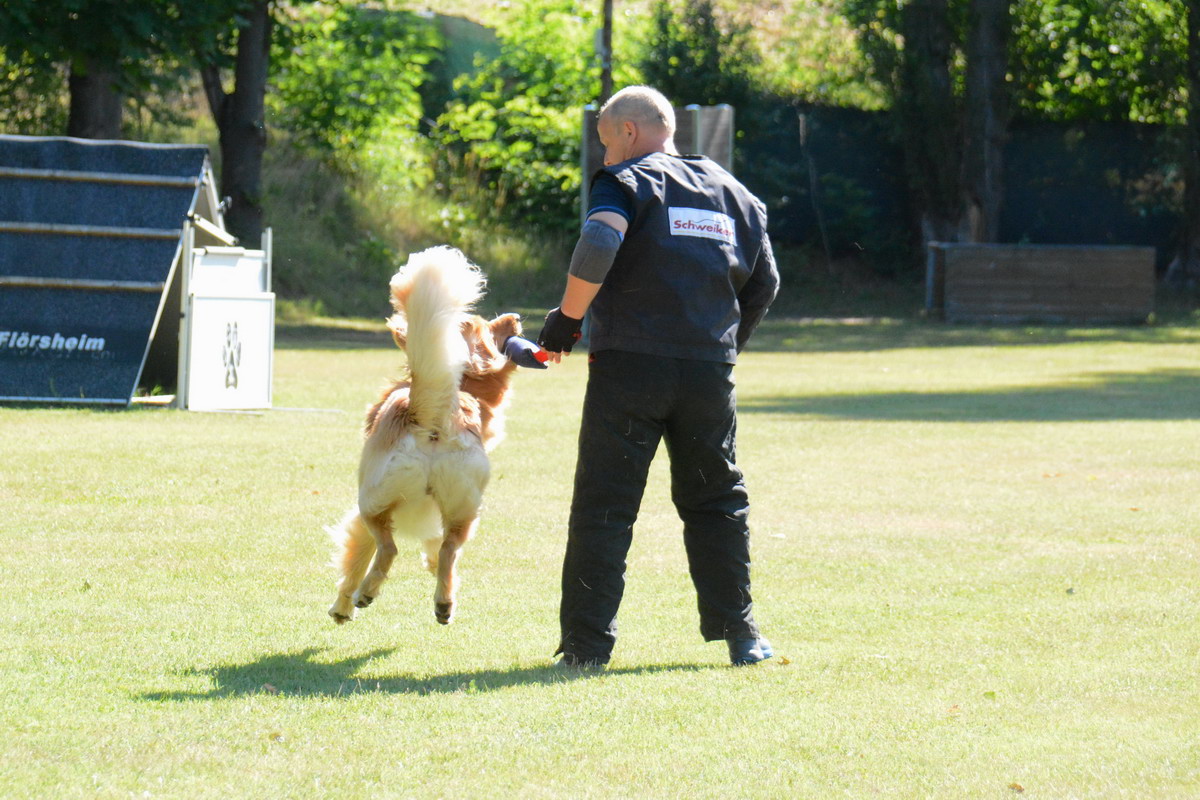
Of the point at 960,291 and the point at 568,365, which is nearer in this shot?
the point at 568,365

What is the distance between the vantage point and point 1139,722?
4.39 meters

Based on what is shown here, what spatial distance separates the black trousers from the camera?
5.02 metres

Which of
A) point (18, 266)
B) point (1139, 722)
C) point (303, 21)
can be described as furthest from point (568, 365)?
point (1139, 722)

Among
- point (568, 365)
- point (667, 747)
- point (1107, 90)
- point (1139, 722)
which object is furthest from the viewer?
point (1107, 90)

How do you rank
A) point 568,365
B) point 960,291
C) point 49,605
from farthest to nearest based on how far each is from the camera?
point 960,291, point 568,365, point 49,605

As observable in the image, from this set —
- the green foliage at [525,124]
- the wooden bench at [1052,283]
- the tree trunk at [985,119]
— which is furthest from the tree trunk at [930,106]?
the green foliage at [525,124]

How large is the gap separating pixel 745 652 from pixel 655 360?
1094mm

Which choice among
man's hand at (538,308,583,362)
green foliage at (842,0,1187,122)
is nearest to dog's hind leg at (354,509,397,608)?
man's hand at (538,308,583,362)

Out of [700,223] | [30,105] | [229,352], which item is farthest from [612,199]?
[30,105]

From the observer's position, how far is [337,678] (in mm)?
4797

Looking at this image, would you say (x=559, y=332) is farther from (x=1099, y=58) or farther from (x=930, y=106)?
A: (x=1099, y=58)

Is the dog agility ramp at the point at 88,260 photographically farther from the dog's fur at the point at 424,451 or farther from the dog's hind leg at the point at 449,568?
the dog's hind leg at the point at 449,568

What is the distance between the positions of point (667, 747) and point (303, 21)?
1061 inches

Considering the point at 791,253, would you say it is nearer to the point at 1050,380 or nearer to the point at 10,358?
the point at 1050,380
